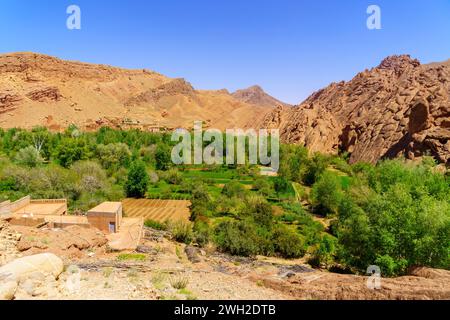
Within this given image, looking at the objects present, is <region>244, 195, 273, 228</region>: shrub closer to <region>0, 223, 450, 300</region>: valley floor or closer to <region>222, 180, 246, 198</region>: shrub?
<region>222, 180, 246, 198</region>: shrub

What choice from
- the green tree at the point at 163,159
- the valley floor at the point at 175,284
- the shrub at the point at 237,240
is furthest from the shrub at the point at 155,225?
the green tree at the point at 163,159

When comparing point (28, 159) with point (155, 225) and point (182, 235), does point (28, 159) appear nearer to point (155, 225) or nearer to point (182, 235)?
point (155, 225)

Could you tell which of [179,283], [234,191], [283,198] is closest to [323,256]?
[179,283]

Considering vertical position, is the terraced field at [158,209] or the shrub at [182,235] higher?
the shrub at [182,235]

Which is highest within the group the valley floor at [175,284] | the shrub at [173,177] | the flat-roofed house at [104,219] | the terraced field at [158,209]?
the valley floor at [175,284]

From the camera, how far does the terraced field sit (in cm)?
2939

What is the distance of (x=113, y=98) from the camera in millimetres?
115188

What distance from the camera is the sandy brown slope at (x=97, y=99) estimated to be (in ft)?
277

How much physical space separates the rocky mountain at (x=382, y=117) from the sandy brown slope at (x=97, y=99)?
26.8m

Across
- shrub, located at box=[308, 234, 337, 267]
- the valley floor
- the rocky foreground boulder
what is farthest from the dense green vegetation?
the rocky foreground boulder

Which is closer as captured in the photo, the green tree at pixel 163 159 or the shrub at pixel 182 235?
the shrub at pixel 182 235

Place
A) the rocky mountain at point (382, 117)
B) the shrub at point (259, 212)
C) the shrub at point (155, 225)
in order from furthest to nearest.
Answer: the rocky mountain at point (382, 117)
the shrub at point (259, 212)
the shrub at point (155, 225)

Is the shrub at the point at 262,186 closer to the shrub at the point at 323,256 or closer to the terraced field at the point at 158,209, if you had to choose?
the terraced field at the point at 158,209
